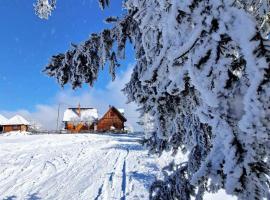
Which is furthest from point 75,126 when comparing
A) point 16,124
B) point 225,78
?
point 225,78

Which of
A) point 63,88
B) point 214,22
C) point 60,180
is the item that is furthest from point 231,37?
point 60,180

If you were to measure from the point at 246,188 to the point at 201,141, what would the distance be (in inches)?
86.3

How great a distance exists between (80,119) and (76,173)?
55307mm

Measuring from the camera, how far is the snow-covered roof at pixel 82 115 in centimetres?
7381

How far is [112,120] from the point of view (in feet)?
239

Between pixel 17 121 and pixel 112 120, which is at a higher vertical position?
pixel 17 121

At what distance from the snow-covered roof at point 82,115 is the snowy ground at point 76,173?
45221 mm

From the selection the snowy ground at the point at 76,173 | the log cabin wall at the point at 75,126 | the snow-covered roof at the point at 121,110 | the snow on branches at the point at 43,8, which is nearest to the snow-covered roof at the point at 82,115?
the log cabin wall at the point at 75,126

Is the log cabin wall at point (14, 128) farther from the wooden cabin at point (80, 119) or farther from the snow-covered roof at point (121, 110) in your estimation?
the snow-covered roof at point (121, 110)

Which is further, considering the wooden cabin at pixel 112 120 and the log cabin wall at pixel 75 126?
the log cabin wall at pixel 75 126

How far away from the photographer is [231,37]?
1807mm

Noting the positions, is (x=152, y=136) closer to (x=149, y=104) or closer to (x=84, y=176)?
(x=149, y=104)

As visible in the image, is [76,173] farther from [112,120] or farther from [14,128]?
[14,128]

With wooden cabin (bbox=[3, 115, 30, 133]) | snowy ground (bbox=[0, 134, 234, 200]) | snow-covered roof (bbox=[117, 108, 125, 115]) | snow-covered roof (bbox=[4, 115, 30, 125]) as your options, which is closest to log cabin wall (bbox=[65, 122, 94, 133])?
snow-covered roof (bbox=[117, 108, 125, 115])
